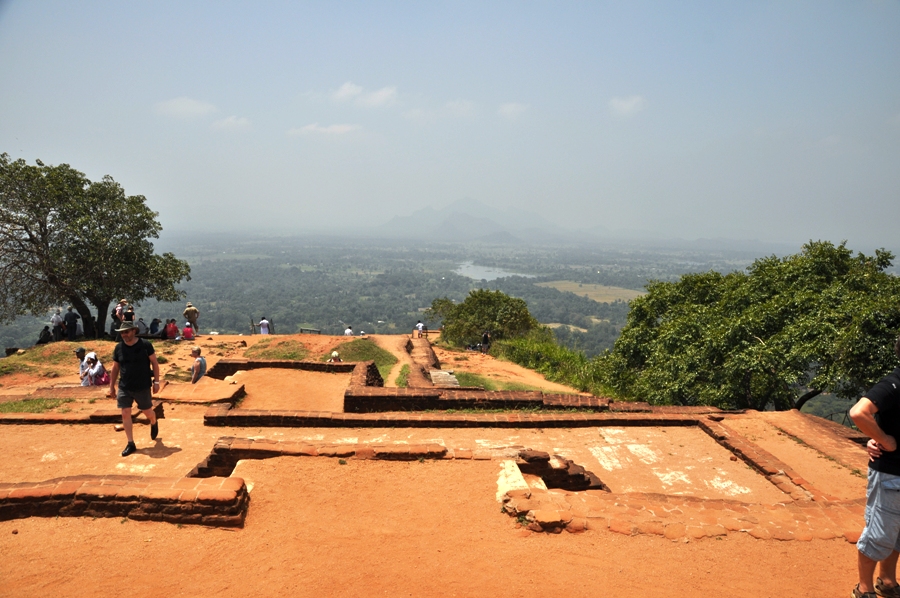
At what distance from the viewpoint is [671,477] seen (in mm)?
6539

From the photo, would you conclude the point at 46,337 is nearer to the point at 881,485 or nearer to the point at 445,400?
the point at 445,400

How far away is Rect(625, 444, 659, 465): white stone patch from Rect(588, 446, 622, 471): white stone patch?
25 centimetres

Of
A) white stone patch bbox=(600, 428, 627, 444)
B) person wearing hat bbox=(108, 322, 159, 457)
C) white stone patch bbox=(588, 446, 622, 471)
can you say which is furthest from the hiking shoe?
person wearing hat bbox=(108, 322, 159, 457)

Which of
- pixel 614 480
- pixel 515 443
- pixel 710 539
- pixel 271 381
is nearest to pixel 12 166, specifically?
pixel 271 381

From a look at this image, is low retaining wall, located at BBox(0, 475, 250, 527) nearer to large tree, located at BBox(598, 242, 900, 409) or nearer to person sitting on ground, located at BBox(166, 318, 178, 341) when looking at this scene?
large tree, located at BBox(598, 242, 900, 409)

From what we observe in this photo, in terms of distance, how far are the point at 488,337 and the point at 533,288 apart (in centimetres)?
12079

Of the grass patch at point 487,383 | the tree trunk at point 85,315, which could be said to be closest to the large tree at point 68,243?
the tree trunk at point 85,315

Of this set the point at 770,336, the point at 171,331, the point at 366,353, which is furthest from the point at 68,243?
the point at 770,336

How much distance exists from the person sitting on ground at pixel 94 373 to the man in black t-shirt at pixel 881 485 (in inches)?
482

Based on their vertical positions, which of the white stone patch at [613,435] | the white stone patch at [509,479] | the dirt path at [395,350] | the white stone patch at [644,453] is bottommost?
the dirt path at [395,350]

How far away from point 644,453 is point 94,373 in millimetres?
10733

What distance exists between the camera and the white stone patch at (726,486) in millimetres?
6207

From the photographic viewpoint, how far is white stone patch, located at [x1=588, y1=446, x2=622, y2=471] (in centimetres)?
680

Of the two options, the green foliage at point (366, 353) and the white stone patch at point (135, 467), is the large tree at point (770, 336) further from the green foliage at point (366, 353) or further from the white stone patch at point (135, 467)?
the white stone patch at point (135, 467)
